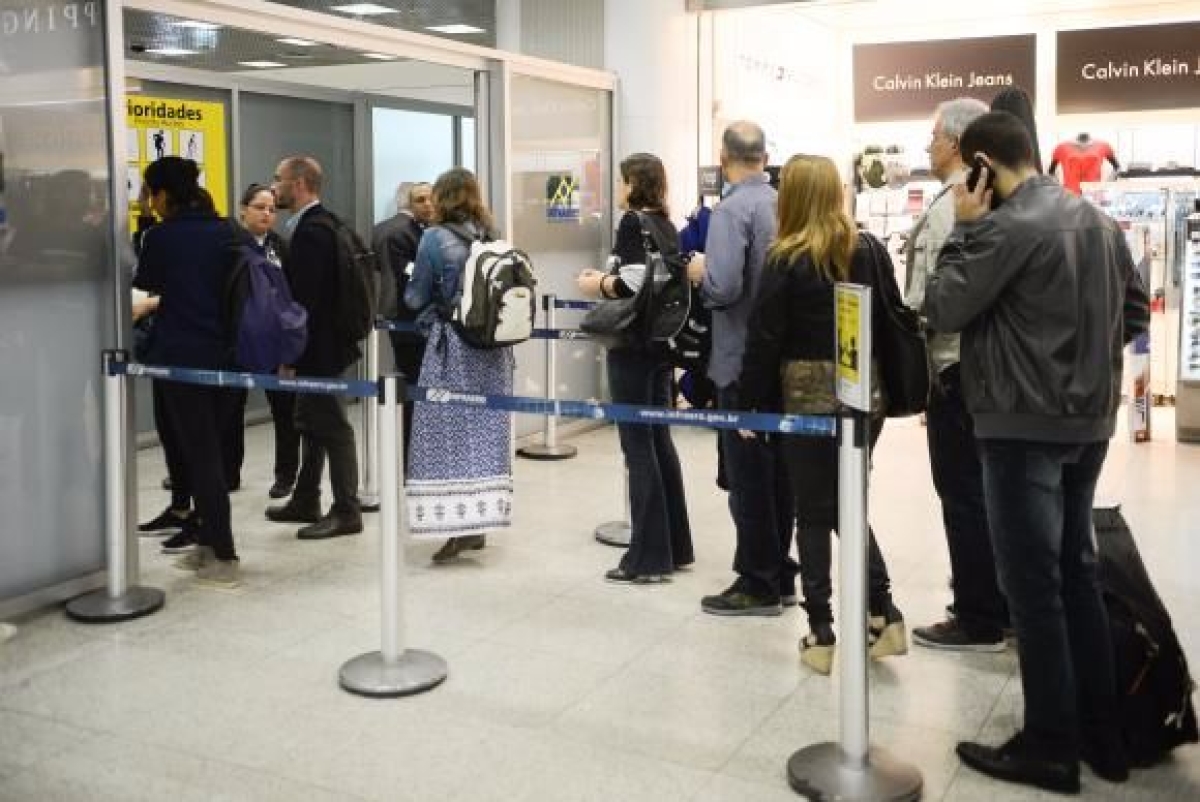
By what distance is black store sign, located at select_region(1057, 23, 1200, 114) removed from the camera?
369 inches

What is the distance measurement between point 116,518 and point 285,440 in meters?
1.91

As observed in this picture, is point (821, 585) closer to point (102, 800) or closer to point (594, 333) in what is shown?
point (594, 333)

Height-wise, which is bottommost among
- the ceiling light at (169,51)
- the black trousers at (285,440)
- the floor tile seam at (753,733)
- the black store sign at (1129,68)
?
the floor tile seam at (753,733)

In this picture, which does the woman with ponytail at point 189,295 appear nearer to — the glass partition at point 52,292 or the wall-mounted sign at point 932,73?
the glass partition at point 52,292

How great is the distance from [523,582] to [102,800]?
6.83 feet

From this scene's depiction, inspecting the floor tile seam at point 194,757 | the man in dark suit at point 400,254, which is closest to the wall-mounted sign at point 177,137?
the man in dark suit at point 400,254

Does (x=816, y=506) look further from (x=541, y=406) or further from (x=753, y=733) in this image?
(x=541, y=406)

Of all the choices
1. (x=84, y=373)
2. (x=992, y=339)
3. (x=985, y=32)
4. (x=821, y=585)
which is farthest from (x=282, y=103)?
(x=992, y=339)

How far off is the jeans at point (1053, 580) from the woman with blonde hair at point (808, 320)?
62 centimetres

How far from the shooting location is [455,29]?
9.63 meters

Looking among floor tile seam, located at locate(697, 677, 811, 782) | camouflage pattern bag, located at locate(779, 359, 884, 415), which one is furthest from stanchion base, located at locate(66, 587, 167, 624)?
camouflage pattern bag, located at locate(779, 359, 884, 415)

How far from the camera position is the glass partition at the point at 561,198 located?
7523mm

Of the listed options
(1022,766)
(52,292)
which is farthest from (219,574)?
(1022,766)

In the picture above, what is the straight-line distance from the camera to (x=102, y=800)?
3.19m
